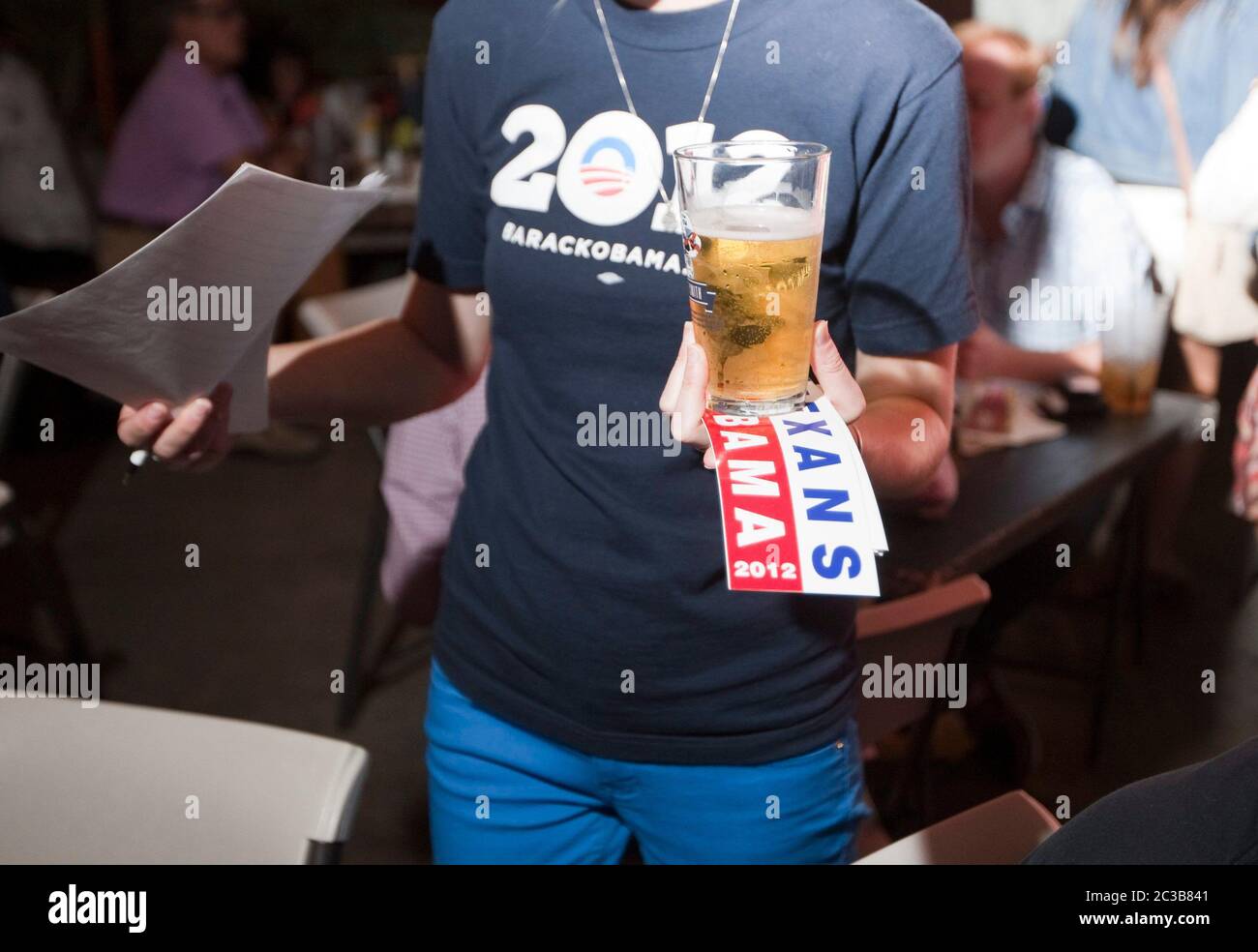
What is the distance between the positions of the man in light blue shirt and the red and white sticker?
103 cm

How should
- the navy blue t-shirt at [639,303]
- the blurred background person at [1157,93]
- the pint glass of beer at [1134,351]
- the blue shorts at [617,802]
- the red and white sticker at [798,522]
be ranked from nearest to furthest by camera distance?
1. the red and white sticker at [798,522]
2. the navy blue t-shirt at [639,303]
3. the blue shorts at [617,802]
4. the blurred background person at [1157,93]
5. the pint glass of beer at [1134,351]

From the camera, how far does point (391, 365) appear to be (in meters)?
1.21

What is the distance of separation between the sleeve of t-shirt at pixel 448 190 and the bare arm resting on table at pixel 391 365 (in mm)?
44

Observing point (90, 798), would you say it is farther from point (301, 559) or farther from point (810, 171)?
point (301, 559)

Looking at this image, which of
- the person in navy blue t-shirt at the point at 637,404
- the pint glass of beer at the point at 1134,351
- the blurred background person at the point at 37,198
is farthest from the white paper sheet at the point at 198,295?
the blurred background person at the point at 37,198

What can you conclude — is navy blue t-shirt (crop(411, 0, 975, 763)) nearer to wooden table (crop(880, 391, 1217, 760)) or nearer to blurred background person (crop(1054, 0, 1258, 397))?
blurred background person (crop(1054, 0, 1258, 397))

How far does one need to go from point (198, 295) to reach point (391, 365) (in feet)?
1.06

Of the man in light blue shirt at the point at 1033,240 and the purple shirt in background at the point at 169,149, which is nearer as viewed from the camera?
the man in light blue shirt at the point at 1033,240

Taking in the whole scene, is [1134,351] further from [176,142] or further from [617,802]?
[176,142]

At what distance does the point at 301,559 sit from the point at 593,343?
2840 mm

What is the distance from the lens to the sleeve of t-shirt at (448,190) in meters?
1.08

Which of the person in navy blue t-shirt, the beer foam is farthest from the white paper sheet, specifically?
the beer foam

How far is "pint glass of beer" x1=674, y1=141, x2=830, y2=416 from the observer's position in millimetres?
752

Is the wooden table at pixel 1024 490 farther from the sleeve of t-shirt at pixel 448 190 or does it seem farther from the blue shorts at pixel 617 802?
the sleeve of t-shirt at pixel 448 190
